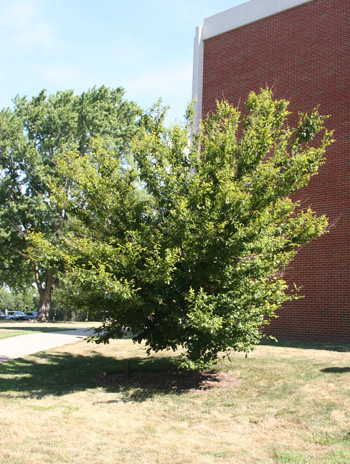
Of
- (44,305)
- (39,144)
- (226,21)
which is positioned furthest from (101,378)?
(44,305)

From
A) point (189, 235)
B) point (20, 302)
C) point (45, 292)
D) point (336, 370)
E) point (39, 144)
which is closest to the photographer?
point (189, 235)

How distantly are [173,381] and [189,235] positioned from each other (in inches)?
137

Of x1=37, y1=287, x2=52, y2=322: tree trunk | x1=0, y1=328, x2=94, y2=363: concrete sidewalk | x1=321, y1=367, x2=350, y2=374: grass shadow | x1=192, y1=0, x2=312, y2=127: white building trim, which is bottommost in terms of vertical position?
x1=0, y1=328, x2=94, y2=363: concrete sidewalk

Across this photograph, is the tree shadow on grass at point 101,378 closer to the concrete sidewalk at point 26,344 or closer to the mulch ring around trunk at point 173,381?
the mulch ring around trunk at point 173,381

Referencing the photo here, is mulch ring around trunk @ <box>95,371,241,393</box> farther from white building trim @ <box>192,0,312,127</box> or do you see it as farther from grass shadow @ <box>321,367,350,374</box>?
white building trim @ <box>192,0,312,127</box>

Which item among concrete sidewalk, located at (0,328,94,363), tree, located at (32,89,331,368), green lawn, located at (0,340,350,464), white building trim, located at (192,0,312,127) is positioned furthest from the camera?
white building trim, located at (192,0,312,127)

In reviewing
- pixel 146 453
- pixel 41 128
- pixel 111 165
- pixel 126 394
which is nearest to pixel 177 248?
pixel 111 165

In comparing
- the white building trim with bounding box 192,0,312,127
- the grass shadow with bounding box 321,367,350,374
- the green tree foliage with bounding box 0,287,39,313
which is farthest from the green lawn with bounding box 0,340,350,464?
the green tree foliage with bounding box 0,287,39,313

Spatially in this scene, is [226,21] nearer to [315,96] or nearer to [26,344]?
[315,96]

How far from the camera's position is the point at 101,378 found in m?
9.62

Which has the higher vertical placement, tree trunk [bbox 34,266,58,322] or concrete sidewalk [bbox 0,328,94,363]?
tree trunk [bbox 34,266,58,322]

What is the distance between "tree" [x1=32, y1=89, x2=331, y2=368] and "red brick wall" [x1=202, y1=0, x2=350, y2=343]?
4.47 metres

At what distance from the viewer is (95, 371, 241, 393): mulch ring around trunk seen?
28.0 ft

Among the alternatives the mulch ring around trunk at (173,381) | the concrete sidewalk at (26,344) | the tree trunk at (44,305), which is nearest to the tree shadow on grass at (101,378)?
the mulch ring around trunk at (173,381)
